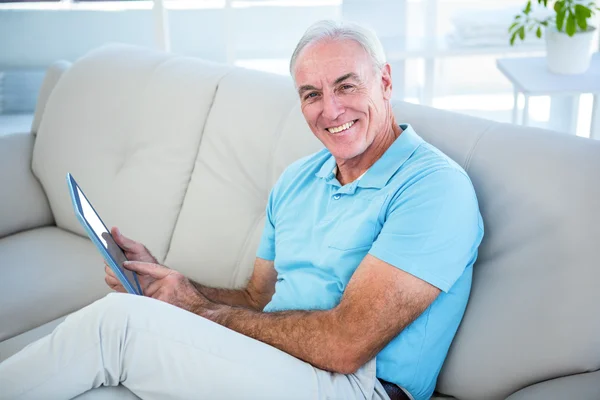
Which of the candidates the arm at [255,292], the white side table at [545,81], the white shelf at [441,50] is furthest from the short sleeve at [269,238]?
the white shelf at [441,50]

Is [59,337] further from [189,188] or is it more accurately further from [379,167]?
[189,188]

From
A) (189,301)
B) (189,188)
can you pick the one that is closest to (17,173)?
(189,188)

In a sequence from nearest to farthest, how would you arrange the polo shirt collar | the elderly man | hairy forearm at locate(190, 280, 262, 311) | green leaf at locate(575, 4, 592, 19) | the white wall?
the elderly man, the polo shirt collar, hairy forearm at locate(190, 280, 262, 311), green leaf at locate(575, 4, 592, 19), the white wall

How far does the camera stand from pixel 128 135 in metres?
2.32

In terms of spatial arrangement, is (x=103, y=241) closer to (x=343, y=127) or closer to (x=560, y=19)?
(x=343, y=127)

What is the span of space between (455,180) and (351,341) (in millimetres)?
348

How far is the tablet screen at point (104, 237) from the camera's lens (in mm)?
1576

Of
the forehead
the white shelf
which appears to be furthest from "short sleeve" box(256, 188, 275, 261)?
the white shelf

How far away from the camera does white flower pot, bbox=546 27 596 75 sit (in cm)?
249

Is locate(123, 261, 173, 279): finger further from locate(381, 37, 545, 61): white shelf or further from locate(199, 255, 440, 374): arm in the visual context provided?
locate(381, 37, 545, 61): white shelf

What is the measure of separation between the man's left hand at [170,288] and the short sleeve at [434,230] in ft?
1.69

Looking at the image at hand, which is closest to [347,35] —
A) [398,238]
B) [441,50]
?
[398,238]

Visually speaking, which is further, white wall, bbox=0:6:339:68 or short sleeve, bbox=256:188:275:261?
white wall, bbox=0:6:339:68

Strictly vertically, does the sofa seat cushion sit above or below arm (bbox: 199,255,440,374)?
below
